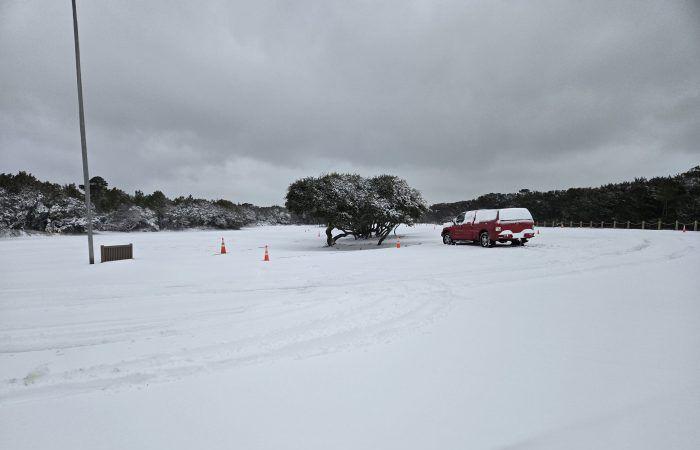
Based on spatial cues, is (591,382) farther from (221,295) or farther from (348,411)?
(221,295)

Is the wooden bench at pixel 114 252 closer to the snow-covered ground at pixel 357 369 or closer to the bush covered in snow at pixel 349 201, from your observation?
the snow-covered ground at pixel 357 369

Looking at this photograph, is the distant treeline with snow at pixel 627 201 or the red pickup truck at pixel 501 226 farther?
the distant treeline with snow at pixel 627 201

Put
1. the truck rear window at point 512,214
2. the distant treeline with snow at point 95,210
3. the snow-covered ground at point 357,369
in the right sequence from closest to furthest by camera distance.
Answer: the snow-covered ground at point 357,369 → the truck rear window at point 512,214 → the distant treeline with snow at point 95,210

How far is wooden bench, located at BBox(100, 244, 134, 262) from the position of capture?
13.9 metres

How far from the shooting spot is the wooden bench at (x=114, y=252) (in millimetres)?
13930

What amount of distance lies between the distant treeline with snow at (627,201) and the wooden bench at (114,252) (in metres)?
25.0

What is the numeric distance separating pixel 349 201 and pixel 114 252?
1435 cm

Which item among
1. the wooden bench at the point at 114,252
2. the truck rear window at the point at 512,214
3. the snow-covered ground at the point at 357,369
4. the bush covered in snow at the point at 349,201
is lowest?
the snow-covered ground at the point at 357,369

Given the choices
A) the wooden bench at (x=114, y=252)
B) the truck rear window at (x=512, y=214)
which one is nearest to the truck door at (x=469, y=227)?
the truck rear window at (x=512, y=214)

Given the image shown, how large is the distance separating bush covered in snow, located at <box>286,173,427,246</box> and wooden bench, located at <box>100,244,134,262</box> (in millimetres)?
11498

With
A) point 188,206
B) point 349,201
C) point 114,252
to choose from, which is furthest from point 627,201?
point 188,206

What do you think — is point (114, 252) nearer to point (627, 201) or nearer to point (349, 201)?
point (349, 201)

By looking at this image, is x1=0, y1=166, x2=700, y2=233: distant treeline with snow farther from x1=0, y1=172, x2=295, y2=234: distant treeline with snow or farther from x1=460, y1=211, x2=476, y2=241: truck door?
x1=460, y1=211, x2=476, y2=241: truck door

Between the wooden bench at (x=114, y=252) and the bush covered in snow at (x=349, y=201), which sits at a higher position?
the bush covered in snow at (x=349, y=201)
